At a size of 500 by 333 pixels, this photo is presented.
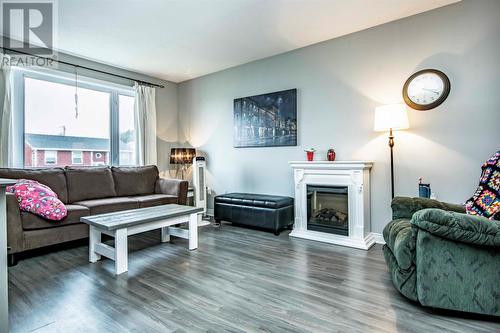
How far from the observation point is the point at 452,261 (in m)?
1.68

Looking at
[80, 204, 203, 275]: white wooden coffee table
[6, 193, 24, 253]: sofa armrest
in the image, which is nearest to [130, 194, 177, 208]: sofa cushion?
[80, 204, 203, 275]: white wooden coffee table

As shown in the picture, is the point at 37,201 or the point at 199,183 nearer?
the point at 37,201

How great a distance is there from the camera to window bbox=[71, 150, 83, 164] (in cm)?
409

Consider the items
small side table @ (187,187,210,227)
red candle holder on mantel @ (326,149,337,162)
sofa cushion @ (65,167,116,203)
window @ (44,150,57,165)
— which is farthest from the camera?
small side table @ (187,187,210,227)

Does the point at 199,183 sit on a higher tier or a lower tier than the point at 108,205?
higher

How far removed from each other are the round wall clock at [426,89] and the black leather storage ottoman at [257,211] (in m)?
1.93

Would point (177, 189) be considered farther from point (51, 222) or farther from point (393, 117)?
point (393, 117)

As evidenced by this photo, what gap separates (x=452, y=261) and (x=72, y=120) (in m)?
4.83

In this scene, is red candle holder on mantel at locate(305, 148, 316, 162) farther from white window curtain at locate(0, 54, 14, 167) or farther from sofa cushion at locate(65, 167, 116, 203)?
white window curtain at locate(0, 54, 14, 167)

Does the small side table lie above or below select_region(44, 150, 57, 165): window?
below

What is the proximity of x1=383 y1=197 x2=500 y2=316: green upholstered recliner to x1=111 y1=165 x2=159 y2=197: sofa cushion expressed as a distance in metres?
3.70

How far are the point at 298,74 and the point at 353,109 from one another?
0.97 meters

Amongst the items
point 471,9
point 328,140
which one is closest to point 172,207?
point 328,140

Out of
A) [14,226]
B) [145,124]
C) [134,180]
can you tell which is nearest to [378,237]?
[134,180]
